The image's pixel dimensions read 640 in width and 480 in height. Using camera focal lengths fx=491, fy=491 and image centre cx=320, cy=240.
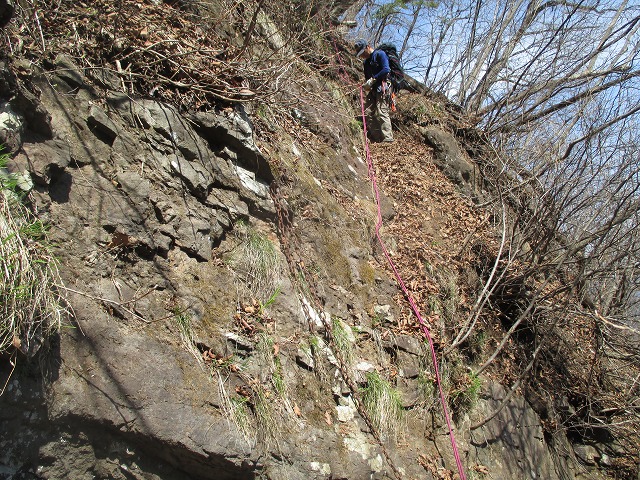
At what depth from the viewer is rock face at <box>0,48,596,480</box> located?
9.17 feet

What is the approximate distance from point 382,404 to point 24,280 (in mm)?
3106

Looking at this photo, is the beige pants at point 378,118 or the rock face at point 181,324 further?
the beige pants at point 378,118

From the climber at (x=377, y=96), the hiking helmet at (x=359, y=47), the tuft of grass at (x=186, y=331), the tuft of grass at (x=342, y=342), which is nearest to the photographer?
the tuft of grass at (x=186, y=331)

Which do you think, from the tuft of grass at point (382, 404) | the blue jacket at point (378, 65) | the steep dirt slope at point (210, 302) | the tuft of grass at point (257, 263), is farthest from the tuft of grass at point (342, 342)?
the blue jacket at point (378, 65)

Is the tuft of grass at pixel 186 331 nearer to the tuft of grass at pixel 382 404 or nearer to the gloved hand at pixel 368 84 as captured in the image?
the tuft of grass at pixel 382 404

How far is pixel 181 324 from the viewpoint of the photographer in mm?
3418

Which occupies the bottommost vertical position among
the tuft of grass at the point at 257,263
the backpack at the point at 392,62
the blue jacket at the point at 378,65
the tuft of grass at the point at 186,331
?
the tuft of grass at the point at 186,331

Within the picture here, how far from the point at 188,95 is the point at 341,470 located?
3576 mm

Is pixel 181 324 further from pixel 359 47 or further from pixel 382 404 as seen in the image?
pixel 359 47

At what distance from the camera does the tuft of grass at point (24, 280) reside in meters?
2.45

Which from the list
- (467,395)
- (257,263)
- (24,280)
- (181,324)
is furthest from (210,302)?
(467,395)

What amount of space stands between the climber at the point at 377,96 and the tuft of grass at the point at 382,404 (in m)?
5.69

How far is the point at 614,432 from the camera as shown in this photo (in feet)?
22.5

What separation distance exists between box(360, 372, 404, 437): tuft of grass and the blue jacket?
5.69 m
